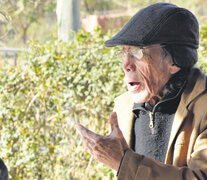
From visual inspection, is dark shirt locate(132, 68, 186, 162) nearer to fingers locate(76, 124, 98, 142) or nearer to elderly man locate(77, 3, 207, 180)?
elderly man locate(77, 3, 207, 180)

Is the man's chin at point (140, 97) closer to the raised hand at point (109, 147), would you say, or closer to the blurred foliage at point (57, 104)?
the raised hand at point (109, 147)

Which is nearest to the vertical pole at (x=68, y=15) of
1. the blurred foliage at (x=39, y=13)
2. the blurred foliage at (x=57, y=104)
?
the blurred foliage at (x=57, y=104)

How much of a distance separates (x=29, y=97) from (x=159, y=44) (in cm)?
A: 251

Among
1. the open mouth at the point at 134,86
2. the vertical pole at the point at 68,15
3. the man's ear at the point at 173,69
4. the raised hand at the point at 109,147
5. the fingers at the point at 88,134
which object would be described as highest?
the vertical pole at the point at 68,15

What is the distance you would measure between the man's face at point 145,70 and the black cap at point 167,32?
0.07 m

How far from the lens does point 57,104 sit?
379 cm

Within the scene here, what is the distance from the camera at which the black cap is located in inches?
66.6

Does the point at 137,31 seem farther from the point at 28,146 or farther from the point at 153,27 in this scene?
the point at 28,146

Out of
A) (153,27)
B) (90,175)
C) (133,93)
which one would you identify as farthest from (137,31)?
(90,175)

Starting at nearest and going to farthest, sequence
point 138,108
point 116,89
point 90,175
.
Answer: point 138,108
point 116,89
point 90,175

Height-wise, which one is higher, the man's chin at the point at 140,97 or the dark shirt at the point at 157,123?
the man's chin at the point at 140,97

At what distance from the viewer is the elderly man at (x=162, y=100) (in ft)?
5.09

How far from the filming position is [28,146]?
393 centimetres

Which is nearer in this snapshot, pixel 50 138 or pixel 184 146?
pixel 184 146
